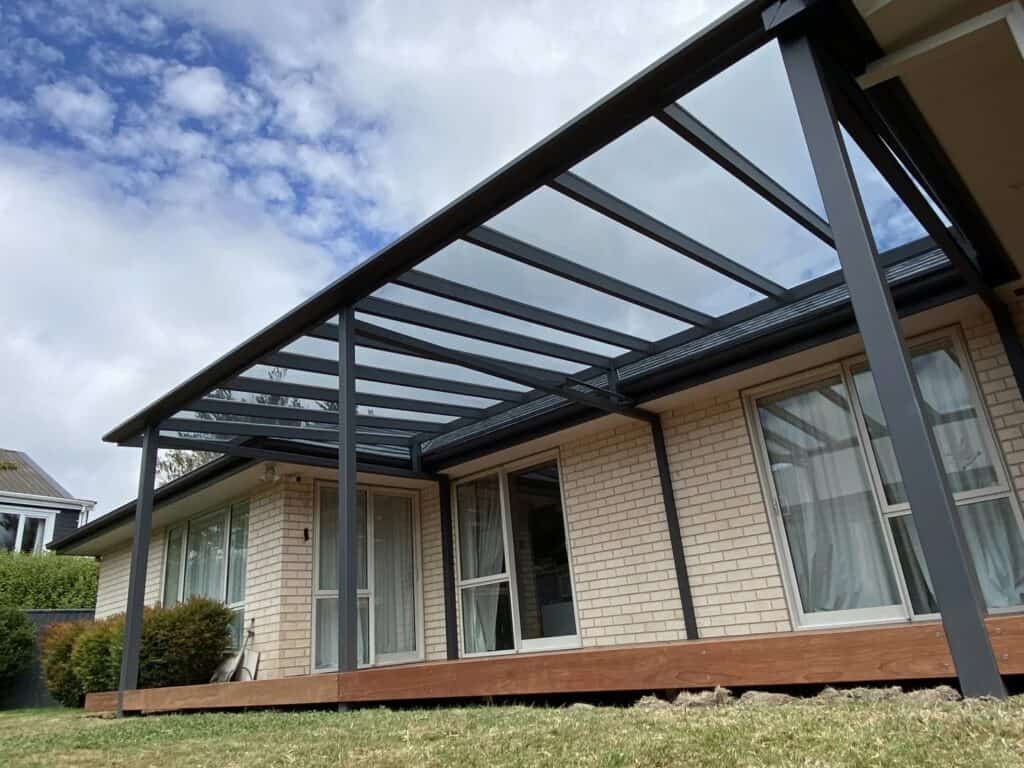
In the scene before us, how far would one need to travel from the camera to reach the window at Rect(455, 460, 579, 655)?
7254 millimetres

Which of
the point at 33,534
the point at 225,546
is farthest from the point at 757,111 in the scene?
the point at 33,534

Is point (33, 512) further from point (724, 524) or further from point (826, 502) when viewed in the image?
point (826, 502)

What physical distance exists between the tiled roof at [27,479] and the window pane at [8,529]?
0.74 meters

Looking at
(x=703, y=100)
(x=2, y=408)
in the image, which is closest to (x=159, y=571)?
(x=703, y=100)

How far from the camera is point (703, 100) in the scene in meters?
3.27

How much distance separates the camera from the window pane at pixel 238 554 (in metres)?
8.39

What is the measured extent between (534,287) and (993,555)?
138 inches

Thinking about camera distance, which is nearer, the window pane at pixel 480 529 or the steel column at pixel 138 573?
the steel column at pixel 138 573

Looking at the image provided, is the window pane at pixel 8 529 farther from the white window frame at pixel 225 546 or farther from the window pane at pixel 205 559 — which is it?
the window pane at pixel 205 559

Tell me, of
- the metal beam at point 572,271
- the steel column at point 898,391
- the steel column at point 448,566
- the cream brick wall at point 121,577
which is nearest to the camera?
the steel column at point 898,391

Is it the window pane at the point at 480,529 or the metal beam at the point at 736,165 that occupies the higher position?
the metal beam at the point at 736,165

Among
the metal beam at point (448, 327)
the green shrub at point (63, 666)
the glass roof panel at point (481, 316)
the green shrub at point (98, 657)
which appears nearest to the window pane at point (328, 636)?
the green shrub at point (98, 657)

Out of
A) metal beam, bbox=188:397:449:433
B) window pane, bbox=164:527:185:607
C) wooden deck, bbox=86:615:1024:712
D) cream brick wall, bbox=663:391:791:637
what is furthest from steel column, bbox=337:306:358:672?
window pane, bbox=164:527:185:607

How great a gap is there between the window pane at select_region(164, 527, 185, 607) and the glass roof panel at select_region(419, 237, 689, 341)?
23.1 ft
